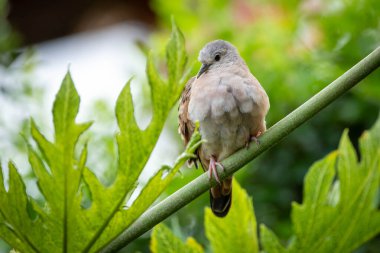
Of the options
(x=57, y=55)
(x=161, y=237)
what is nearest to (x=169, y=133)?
(x=161, y=237)

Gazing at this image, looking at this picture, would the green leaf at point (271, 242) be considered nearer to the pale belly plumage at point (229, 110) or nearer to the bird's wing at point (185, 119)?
the pale belly plumage at point (229, 110)

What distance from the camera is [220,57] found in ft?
6.01

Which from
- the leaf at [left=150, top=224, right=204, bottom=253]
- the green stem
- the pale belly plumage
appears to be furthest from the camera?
the pale belly plumage

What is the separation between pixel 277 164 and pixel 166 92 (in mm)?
1051

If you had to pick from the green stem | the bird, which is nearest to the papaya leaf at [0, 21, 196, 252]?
the green stem

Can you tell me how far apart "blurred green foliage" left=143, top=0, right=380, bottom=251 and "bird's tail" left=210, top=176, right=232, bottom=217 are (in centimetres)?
23

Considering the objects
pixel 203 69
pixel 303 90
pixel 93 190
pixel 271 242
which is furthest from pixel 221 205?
pixel 303 90

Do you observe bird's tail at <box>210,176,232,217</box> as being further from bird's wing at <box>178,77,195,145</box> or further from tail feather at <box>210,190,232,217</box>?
bird's wing at <box>178,77,195,145</box>

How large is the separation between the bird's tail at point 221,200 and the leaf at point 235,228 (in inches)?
1.6

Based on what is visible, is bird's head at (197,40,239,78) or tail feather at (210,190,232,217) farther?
bird's head at (197,40,239,78)

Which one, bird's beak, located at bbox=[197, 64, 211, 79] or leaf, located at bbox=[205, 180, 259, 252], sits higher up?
bird's beak, located at bbox=[197, 64, 211, 79]

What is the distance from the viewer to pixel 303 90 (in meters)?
2.16

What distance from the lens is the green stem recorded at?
1.09 meters

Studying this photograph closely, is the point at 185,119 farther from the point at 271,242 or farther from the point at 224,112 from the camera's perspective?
the point at 271,242
